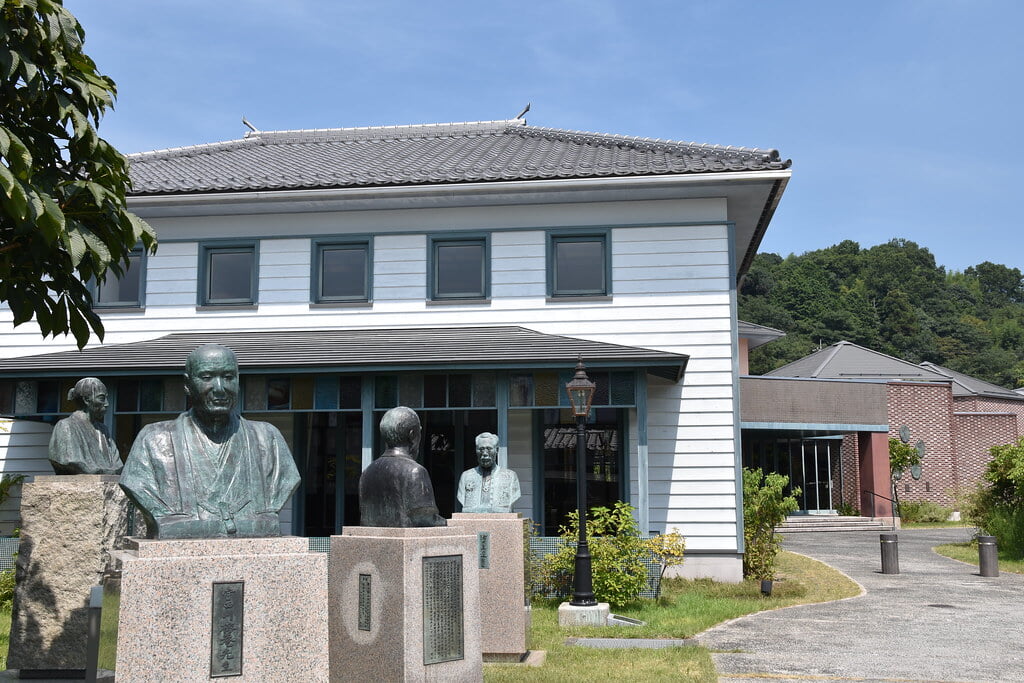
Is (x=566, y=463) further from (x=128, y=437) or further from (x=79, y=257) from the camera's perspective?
(x=79, y=257)

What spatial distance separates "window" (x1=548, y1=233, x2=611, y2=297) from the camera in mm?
17859

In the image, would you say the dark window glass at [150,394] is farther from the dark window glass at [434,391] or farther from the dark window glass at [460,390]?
the dark window glass at [460,390]

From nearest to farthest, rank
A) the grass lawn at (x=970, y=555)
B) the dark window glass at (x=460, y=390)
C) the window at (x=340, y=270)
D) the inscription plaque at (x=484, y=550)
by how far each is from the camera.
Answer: the inscription plaque at (x=484, y=550) < the dark window glass at (x=460, y=390) < the window at (x=340, y=270) < the grass lawn at (x=970, y=555)

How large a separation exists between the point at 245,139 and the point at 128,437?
380 inches

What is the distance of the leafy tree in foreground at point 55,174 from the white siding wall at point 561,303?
10.6 meters

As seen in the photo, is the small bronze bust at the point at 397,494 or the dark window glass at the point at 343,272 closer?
the small bronze bust at the point at 397,494

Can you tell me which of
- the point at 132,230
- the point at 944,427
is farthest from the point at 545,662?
the point at 944,427

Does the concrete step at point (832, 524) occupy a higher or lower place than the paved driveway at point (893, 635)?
higher

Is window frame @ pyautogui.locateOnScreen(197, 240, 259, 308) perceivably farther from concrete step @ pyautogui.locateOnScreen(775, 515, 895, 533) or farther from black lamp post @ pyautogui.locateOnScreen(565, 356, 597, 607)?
concrete step @ pyautogui.locateOnScreen(775, 515, 895, 533)

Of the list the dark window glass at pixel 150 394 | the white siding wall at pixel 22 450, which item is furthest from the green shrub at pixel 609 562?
the white siding wall at pixel 22 450

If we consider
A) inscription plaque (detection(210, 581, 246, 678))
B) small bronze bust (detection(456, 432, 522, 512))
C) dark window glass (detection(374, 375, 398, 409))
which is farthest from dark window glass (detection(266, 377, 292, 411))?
inscription plaque (detection(210, 581, 246, 678))

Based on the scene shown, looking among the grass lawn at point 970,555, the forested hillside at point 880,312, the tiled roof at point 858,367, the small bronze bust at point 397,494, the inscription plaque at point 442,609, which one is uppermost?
the forested hillside at point 880,312

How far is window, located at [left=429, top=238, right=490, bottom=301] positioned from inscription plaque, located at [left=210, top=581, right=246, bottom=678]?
1292cm

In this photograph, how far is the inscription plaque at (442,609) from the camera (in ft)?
23.3
